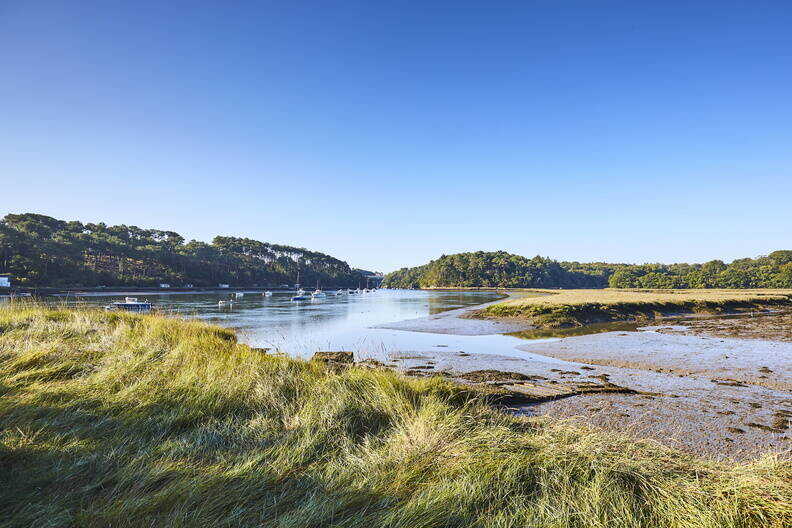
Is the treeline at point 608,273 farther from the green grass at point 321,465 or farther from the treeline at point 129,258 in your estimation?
the green grass at point 321,465

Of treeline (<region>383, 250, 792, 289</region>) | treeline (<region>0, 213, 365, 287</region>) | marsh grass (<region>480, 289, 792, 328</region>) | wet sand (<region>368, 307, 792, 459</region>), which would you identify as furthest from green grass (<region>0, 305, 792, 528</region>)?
treeline (<region>383, 250, 792, 289</region>)

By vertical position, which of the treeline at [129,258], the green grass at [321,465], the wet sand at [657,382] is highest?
the treeline at [129,258]

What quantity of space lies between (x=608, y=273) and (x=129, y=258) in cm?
21331

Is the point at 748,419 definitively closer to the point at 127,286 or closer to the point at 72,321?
the point at 72,321

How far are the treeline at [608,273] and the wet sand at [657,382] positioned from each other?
111972 mm

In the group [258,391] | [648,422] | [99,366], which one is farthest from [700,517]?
[99,366]

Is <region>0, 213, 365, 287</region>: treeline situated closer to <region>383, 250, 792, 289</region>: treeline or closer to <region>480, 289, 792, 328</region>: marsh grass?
<region>383, 250, 792, 289</region>: treeline

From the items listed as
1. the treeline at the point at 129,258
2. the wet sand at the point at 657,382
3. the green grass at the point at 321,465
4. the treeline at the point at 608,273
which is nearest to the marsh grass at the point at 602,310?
the wet sand at the point at 657,382

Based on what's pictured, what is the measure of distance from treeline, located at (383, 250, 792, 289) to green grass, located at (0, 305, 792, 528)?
410 feet

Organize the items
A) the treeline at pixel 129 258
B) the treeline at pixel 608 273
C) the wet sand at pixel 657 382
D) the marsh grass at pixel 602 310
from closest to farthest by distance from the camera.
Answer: the wet sand at pixel 657 382
the marsh grass at pixel 602 310
the treeline at pixel 129 258
the treeline at pixel 608 273

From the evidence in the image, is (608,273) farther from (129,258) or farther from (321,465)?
(321,465)

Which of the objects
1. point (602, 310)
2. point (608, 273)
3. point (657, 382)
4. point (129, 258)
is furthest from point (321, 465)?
point (608, 273)

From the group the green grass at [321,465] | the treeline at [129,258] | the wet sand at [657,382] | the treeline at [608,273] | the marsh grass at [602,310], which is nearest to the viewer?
the green grass at [321,465]

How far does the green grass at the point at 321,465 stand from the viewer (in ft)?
9.28
